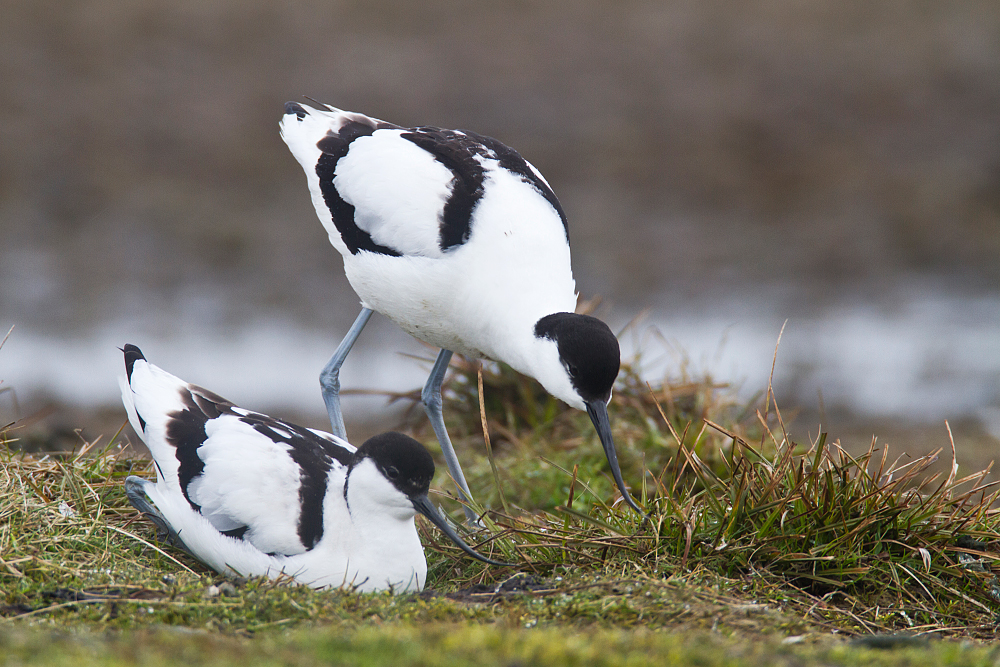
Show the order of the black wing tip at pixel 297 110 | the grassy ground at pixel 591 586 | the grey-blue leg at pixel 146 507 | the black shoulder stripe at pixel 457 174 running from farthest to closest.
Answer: the black wing tip at pixel 297 110
the black shoulder stripe at pixel 457 174
the grey-blue leg at pixel 146 507
the grassy ground at pixel 591 586

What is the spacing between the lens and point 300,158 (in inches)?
202

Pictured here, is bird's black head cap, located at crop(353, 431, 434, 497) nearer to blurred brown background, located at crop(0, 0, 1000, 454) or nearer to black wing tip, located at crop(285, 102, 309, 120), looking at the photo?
black wing tip, located at crop(285, 102, 309, 120)

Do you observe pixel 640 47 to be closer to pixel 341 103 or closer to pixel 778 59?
pixel 778 59

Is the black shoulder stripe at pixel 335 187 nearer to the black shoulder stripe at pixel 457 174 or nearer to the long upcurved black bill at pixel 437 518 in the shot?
the black shoulder stripe at pixel 457 174

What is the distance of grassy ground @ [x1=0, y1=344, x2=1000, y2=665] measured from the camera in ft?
8.57


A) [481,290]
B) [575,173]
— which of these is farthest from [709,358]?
[481,290]

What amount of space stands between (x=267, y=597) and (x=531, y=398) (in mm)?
3113

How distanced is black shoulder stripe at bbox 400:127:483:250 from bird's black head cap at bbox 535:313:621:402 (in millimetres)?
690

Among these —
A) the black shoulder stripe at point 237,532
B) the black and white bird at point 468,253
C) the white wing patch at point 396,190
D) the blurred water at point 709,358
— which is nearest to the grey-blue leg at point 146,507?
the black shoulder stripe at point 237,532

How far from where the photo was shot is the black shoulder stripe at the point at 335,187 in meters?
4.62

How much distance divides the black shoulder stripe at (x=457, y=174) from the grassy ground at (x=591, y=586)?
4.01ft

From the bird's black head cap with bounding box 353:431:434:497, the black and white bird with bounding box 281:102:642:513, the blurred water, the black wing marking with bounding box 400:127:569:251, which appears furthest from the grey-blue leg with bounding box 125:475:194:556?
the blurred water

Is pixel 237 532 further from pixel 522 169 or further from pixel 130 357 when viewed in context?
pixel 522 169

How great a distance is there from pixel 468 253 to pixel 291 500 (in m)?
1.30
